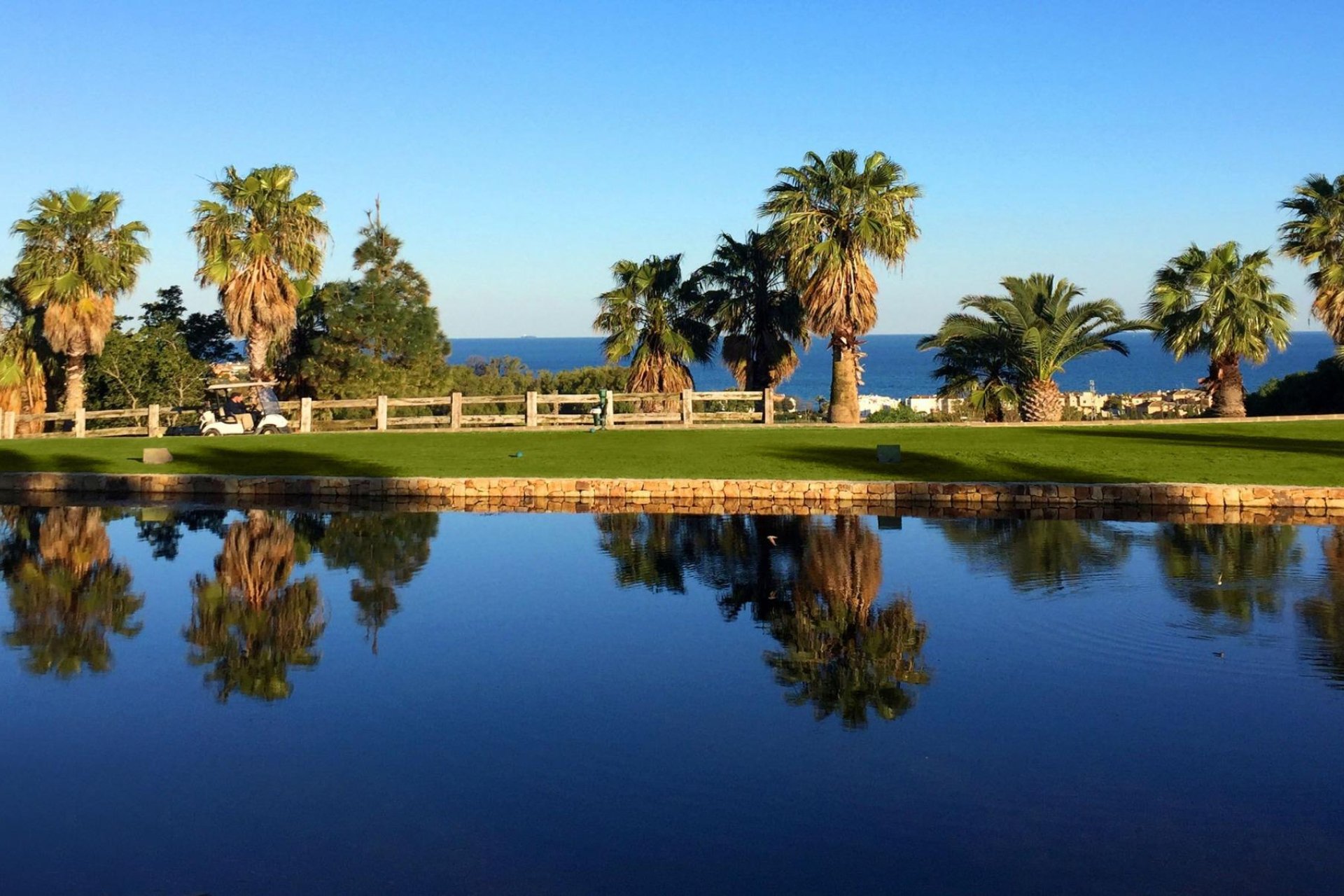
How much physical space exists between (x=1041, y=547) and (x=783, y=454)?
999cm

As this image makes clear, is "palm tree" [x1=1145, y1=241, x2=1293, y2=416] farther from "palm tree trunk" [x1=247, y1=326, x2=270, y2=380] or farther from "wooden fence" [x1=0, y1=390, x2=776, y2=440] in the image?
"palm tree trunk" [x1=247, y1=326, x2=270, y2=380]

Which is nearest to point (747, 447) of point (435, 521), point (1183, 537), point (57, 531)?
point (435, 521)

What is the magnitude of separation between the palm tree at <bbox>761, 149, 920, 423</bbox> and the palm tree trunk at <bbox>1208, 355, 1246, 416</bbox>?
29.3ft

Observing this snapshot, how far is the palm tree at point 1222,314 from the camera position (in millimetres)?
34719

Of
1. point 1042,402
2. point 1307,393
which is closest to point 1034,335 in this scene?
point 1042,402

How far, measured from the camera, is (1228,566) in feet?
51.7

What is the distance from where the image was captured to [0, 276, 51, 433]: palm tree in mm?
40406

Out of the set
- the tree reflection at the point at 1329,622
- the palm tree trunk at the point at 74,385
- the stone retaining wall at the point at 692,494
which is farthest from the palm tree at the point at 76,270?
the tree reflection at the point at 1329,622

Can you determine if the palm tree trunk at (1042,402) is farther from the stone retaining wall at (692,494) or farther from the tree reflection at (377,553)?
the tree reflection at (377,553)

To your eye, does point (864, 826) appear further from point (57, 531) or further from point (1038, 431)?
point (1038, 431)

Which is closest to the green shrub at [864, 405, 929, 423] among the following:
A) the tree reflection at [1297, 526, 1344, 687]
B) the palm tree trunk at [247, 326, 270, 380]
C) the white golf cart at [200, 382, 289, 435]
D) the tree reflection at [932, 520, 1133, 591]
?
the white golf cart at [200, 382, 289, 435]

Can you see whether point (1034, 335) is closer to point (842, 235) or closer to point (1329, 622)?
point (842, 235)

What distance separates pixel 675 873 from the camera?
695cm

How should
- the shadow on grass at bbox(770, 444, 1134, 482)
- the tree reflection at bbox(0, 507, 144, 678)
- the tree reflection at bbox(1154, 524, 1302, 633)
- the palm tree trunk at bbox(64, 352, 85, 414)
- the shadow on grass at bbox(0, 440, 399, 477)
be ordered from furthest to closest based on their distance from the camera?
the palm tree trunk at bbox(64, 352, 85, 414)
the shadow on grass at bbox(0, 440, 399, 477)
the shadow on grass at bbox(770, 444, 1134, 482)
the tree reflection at bbox(1154, 524, 1302, 633)
the tree reflection at bbox(0, 507, 144, 678)
